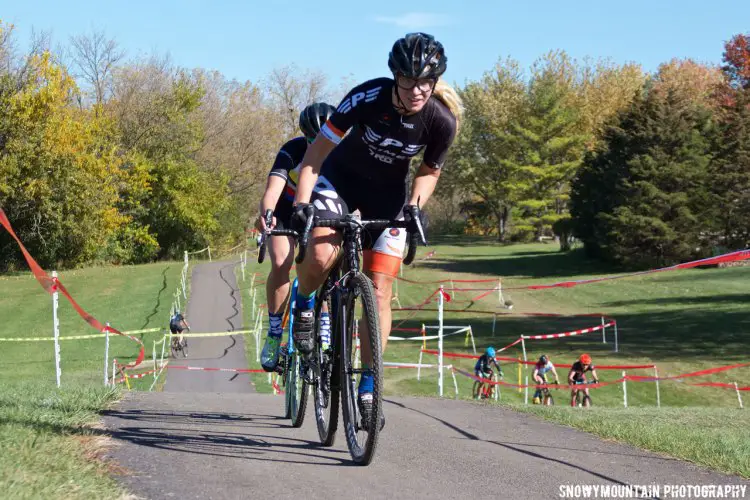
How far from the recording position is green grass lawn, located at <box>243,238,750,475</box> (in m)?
8.51

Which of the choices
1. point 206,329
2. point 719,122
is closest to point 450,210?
point 719,122

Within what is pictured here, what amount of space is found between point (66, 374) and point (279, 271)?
17425 millimetres

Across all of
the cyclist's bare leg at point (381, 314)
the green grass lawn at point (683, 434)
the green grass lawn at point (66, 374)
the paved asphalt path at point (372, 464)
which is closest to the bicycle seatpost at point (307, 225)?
the cyclist's bare leg at point (381, 314)

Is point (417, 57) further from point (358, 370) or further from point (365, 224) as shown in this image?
point (358, 370)

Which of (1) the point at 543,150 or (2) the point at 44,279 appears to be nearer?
(2) the point at 44,279

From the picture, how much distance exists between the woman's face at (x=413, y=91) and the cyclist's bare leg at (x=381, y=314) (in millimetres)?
1099

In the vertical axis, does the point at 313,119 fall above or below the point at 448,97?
above

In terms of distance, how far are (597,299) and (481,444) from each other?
44019mm

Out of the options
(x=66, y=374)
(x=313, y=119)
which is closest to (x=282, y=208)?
(x=313, y=119)

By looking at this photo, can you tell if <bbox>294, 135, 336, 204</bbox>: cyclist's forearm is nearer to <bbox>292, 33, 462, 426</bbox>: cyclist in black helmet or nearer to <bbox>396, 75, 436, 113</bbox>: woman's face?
<bbox>292, 33, 462, 426</bbox>: cyclist in black helmet

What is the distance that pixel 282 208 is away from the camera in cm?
826

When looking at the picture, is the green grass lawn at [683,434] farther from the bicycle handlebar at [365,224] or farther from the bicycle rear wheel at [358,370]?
the bicycle handlebar at [365,224]

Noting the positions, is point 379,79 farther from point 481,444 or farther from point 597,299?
point 597,299

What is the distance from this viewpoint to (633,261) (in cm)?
6034
